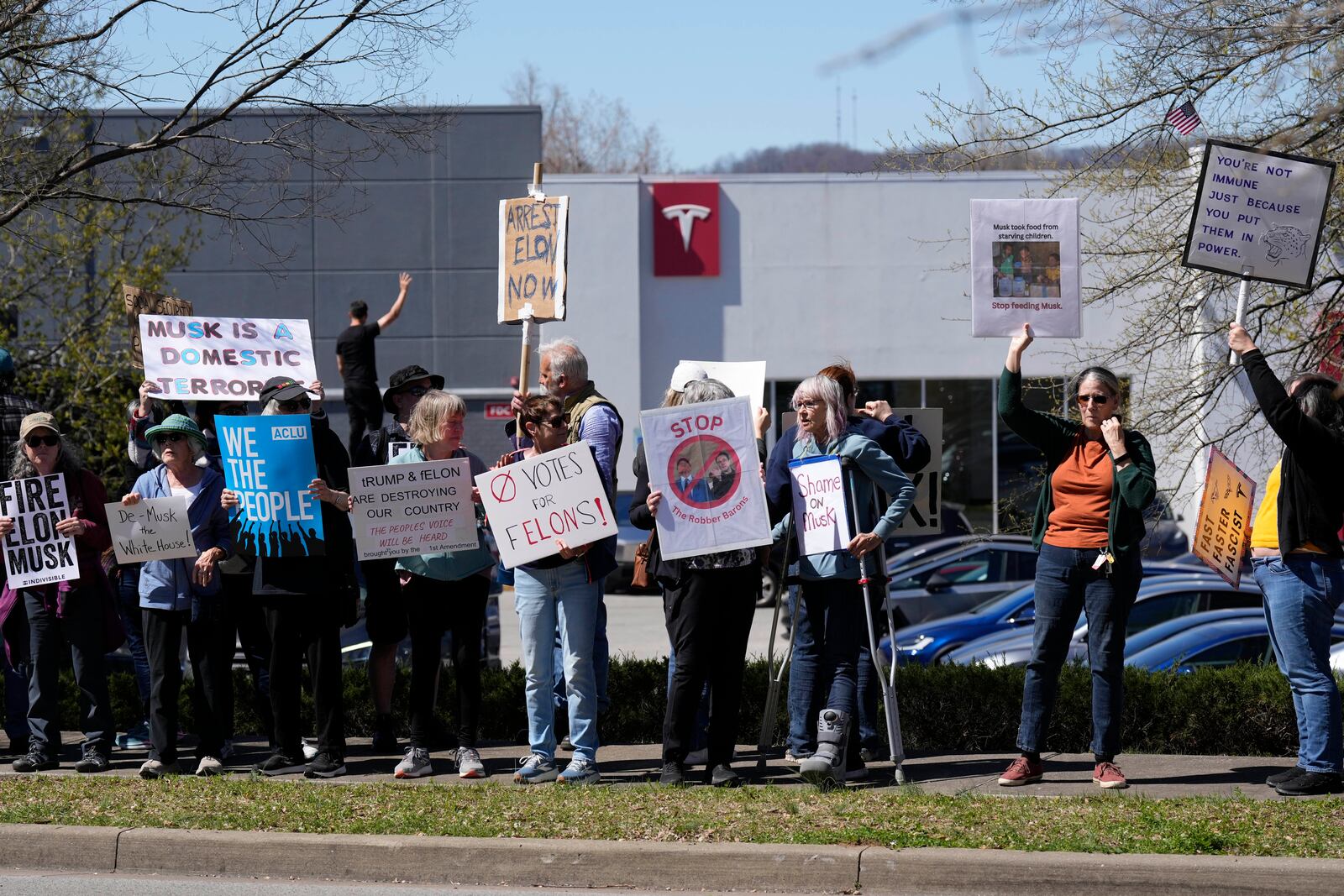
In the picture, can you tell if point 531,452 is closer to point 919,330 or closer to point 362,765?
point 362,765

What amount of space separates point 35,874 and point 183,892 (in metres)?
0.85

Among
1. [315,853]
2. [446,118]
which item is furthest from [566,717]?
[446,118]

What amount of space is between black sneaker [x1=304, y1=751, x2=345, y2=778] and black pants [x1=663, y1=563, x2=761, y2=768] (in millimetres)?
1779

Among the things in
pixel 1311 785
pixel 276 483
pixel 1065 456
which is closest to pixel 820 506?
pixel 1065 456

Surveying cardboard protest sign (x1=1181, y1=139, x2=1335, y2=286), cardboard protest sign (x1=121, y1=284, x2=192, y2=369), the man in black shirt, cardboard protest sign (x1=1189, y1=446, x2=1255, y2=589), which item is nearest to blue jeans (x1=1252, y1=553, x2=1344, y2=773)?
cardboard protest sign (x1=1189, y1=446, x2=1255, y2=589)

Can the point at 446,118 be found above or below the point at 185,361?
above

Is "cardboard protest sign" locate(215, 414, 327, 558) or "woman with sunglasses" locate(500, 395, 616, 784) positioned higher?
"cardboard protest sign" locate(215, 414, 327, 558)

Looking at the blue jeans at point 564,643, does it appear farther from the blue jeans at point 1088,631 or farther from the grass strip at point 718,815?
the blue jeans at point 1088,631

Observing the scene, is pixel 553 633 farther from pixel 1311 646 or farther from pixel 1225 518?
pixel 1311 646

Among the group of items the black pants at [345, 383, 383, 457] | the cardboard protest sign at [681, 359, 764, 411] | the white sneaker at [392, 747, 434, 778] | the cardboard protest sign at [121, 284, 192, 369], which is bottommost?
the white sneaker at [392, 747, 434, 778]

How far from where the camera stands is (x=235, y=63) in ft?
32.9

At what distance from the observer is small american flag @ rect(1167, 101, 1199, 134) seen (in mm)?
9609

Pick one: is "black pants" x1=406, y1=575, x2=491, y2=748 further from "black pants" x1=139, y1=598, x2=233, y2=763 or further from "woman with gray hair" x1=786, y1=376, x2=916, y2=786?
"woman with gray hair" x1=786, y1=376, x2=916, y2=786

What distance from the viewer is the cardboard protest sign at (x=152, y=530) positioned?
795 cm
